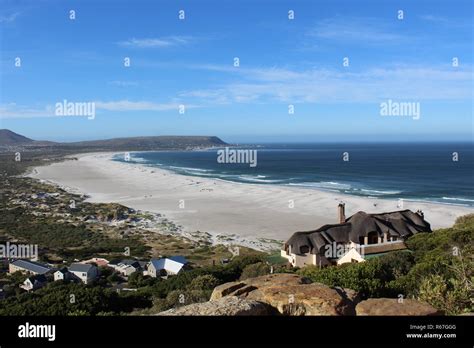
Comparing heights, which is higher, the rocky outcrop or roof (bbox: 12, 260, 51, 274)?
the rocky outcrop

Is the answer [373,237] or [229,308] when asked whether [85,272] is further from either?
[229,308]

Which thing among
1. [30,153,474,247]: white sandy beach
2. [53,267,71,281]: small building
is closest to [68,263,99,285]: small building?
[53,267,71,281]: small building

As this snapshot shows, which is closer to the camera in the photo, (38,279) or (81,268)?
(38,279)

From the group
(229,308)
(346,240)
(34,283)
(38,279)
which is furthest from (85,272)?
(229,308)

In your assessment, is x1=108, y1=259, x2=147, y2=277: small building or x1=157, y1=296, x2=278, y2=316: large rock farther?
x1=108, y1=259, x2=147, y2=277: small building

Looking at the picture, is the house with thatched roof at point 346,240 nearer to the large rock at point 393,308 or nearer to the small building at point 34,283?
the small building at point 34,283

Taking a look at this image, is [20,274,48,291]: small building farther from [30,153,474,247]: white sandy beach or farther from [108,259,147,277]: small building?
[30,153,474,247]: white sandy beach

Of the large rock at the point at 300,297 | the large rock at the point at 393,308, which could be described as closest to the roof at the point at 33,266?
the large rock at the point at 300,297
